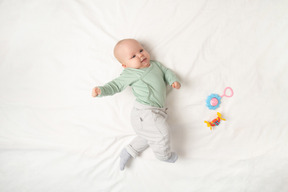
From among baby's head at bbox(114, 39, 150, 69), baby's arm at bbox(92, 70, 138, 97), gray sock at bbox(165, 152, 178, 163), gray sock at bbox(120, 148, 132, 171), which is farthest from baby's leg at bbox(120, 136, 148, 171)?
baby's head at bbox(114, 39, 150, 69)

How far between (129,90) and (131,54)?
9.1 inches

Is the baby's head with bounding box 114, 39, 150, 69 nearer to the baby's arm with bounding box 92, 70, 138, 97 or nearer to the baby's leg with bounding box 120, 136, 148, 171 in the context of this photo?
the baby's arm with bounding box 92, 70, 138, 97

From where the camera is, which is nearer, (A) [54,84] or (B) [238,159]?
(B) [238,159]

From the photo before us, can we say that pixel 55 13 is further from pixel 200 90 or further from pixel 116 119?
pixel 200 90

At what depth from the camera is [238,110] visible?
4.14 feet

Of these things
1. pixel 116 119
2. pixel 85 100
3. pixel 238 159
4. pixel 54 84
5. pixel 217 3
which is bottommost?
pixel 238 159

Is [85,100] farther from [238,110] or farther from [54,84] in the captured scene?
[238,110]

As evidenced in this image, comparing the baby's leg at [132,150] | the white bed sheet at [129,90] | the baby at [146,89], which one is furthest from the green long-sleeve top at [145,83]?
the baby's leg at [132,150]

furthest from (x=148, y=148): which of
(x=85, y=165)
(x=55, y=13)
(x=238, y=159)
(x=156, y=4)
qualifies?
(x=55, y=13)

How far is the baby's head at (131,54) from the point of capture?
1138 millimetres

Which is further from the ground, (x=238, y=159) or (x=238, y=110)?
(x=238, y=110)

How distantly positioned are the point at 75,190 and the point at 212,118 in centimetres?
86

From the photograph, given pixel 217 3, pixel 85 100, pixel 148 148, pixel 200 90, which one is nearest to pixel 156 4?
pixel 217 3

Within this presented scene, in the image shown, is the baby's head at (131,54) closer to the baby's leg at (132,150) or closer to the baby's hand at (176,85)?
the baby's hand at (176,85)
